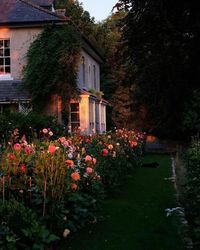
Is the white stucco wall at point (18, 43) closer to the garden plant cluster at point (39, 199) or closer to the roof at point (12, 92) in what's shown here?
the roof at point (12, 92)

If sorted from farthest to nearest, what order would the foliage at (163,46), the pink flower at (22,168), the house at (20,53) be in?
the house at (20,53)
the foliage at (163,46)
the pink flower at (22,168)

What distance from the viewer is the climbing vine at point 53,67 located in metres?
22.5

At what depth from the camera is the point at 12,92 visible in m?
23.3

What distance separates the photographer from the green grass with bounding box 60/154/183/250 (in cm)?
658

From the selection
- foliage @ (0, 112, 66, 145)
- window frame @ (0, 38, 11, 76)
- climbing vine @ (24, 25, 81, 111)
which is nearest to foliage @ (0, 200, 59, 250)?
foliage @ (0, 112, 66, 145)

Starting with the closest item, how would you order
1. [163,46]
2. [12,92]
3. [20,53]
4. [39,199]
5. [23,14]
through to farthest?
[39,199] < [163,46] < [12,92] < [20,53] < [23,14]

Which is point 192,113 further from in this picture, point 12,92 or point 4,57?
point 4,57

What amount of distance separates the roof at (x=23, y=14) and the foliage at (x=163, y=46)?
6519 mm

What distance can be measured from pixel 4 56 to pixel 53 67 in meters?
3.13

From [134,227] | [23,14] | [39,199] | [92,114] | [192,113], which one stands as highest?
[23,14]

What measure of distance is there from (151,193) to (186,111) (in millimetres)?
8376

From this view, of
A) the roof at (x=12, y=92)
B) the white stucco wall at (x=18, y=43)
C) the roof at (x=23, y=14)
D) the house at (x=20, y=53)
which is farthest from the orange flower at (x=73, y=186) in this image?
the white stucco wall at (x=18, y=43)

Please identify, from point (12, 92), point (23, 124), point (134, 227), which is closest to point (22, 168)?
point (134, 227)

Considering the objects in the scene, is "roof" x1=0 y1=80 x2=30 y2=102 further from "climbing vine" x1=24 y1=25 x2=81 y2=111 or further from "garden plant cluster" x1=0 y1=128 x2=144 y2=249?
"garden plant cluster" x1=0 y1=128 x2=144 y2=249
